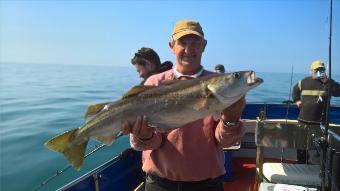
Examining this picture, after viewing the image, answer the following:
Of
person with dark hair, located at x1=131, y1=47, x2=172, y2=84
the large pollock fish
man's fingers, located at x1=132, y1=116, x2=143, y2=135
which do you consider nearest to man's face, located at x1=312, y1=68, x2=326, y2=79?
person with dark hair, located at x1=131, y1=47, x2=172, y2=84

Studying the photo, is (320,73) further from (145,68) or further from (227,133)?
(227,133)

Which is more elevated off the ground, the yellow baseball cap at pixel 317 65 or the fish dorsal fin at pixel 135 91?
the fish dorsal fin at pixel 135 91

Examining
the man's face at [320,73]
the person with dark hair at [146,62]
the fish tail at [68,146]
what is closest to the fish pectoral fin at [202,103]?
the fish tail at [68,146]

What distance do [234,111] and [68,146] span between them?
1441mm

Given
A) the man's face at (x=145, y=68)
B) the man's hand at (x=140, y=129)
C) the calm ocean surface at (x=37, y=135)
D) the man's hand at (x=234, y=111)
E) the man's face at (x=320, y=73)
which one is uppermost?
the man's face at (x=145, y=68)

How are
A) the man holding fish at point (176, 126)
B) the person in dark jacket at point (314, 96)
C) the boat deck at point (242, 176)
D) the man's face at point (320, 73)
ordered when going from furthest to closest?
the man's face at point (320, 73), the person in dark jacket at point (314, 96), the boat deck at point (242, 176), the man holding fish at point (176, 126)

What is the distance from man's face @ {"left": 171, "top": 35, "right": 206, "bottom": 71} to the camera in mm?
3262

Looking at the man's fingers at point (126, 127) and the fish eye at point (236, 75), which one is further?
the man's fingers at point (126, 127)

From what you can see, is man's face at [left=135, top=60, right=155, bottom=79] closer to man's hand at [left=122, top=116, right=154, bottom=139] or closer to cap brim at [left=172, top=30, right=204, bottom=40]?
cap brim at [left=172, top=30, right=204, bottom=40]

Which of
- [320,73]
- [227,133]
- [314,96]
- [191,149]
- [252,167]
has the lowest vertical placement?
[252,167]

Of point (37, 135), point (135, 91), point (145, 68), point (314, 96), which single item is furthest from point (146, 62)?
point (37, 135)

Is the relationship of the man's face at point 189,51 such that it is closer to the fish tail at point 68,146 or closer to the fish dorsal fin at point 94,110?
the fish dorsal fin at point 94,110

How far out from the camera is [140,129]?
309cm

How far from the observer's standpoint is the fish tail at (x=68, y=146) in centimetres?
325
